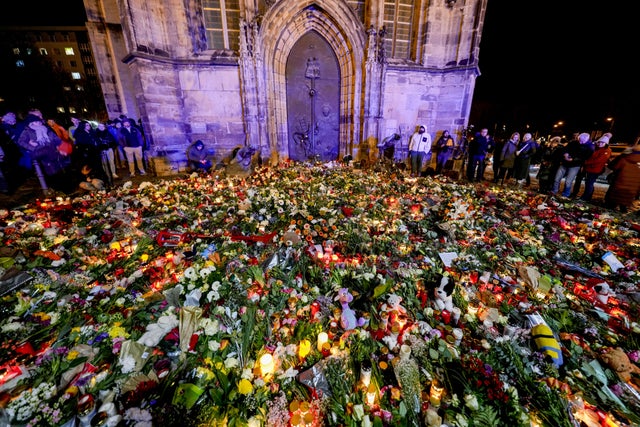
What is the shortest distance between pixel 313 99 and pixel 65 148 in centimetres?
907

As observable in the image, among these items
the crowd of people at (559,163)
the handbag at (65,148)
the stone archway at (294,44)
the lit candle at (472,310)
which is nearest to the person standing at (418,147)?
the crowd of people at (559,163)

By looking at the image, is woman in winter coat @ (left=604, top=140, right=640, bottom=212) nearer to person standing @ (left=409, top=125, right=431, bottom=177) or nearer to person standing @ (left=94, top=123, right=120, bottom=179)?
person standing @ (left=409, top=125, right=431, bottom=177)

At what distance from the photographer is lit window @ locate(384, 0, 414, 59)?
1125 centimetres

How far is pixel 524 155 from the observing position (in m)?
8.82

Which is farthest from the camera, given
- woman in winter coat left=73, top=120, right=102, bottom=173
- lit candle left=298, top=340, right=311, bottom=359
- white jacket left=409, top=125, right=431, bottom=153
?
white jacket left=409, top=125, right=431, bottom=153

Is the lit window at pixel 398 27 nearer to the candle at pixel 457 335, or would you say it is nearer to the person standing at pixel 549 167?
the person standing at pixel 549 167

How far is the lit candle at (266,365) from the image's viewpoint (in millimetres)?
2371

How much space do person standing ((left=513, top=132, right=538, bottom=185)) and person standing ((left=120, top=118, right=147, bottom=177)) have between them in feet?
44.9

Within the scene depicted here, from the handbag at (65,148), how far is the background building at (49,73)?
29.3 meters

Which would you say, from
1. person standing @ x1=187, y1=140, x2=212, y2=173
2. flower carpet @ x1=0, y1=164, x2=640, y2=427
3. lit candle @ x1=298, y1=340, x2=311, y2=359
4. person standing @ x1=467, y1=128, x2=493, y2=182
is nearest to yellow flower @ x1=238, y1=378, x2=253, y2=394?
flower carpet @ x1=0, y1=164, x2=640, y2=427

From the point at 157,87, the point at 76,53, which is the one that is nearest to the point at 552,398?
the point at 157,87

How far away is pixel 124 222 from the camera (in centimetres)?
500

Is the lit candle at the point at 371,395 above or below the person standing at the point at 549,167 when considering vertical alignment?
below

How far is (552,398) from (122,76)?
15951 millimetres
